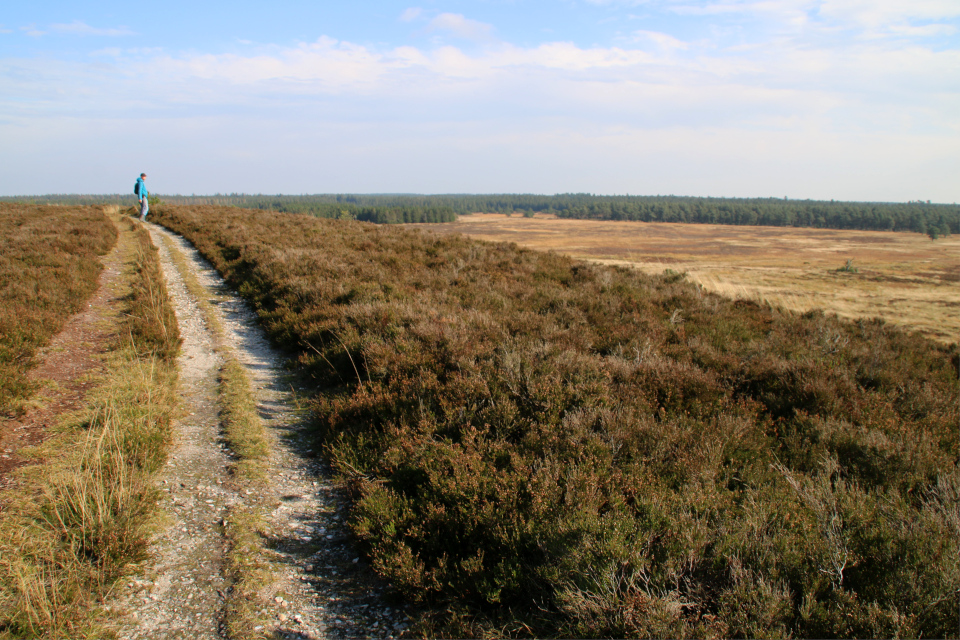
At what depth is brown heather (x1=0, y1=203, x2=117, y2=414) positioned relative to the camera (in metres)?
6.42

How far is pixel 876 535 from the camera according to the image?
10.4 feet

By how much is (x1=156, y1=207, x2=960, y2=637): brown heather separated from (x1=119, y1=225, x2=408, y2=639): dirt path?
301mm

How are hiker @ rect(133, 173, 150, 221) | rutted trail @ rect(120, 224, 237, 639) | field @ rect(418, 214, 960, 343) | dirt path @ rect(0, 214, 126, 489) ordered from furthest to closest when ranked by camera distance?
1. hiker @ rect(133, 173, 150, 221)
2. field @ rect(418, 214, 960, 343)
3. dirt path @ rect(0, 214, 126, 489)
4. rutted trail @ rect(120, 224, 237, 639)

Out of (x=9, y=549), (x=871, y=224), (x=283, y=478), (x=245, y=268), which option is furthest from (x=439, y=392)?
(x=871, y=224)

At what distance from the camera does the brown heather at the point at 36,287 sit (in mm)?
6418

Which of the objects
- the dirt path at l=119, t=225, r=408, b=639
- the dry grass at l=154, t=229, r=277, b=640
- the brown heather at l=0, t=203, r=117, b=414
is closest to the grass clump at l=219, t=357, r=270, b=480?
the dry grass at l=154, t=229, r=277, b=640

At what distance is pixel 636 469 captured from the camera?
13.5 ft

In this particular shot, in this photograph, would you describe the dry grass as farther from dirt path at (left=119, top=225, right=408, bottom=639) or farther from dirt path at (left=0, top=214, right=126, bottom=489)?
dirt path at (left=0, top=214, right=126, bottom=489)

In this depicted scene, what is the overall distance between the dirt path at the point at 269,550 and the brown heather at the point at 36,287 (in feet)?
7.51

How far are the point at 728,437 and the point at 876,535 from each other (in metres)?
1.71

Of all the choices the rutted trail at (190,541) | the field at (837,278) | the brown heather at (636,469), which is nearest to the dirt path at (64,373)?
the rutted trail at (190,541)

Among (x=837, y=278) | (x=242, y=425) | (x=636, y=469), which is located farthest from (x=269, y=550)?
(x=837, y=278)

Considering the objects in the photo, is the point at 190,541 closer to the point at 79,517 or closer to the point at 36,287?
the point at 79,517

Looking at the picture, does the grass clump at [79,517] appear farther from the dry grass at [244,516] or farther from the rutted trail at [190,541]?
the dry grass at [244,516]
